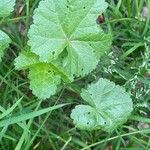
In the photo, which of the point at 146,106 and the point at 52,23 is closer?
the point at 52,23

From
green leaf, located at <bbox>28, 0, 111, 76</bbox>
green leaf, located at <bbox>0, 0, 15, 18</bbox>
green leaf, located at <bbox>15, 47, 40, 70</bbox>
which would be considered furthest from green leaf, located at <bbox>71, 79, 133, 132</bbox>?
green leaf, located at <bbox>0, 0, 15, 18</bbox>

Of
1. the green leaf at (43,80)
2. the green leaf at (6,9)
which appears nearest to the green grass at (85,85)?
the green leaf at (43,80)

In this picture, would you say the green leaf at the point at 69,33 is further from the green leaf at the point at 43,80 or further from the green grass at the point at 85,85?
the green grass at the point at 85,85

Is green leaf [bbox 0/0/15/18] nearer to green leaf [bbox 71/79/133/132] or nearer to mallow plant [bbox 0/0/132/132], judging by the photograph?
mallow plant [bbox 0/0/132/132]

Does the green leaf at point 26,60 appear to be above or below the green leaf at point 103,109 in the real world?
above

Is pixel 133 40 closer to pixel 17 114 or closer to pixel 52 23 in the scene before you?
pixel 52 23

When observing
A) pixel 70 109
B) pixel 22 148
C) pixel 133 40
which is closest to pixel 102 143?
pixel 70 109

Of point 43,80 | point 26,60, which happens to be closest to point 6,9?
point 26,60
